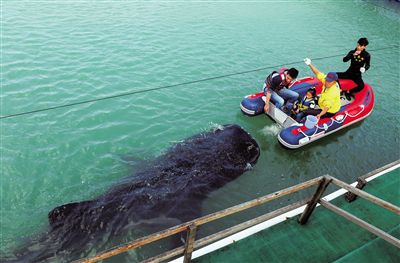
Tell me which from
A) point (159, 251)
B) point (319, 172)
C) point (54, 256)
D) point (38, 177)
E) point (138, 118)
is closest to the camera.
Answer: point (54, 256)

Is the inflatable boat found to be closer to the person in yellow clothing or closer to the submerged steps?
the person in yellow clothing

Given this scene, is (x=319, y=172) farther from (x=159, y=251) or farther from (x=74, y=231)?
(x=74, y=231)

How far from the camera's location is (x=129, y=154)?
848 cm

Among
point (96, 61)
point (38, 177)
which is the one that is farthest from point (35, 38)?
point (38, 177)

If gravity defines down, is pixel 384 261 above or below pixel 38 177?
above

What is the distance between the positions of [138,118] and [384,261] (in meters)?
7.45

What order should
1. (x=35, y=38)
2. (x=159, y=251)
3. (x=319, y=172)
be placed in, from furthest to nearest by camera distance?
(x=35, y=38) → (x=319, y=172) → (x=159, y=251)

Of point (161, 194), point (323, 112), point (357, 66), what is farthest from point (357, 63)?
point (161, 194)

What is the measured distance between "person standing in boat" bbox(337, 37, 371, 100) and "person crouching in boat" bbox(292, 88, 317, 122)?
1.80 metres

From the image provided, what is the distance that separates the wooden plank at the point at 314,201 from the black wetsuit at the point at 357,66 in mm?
6617

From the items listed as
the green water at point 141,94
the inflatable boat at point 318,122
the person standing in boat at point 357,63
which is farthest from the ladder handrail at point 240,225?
the person standing in boat at point 357,63

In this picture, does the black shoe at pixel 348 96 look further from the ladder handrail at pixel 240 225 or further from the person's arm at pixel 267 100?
the ladder handrail at pixel 240 225

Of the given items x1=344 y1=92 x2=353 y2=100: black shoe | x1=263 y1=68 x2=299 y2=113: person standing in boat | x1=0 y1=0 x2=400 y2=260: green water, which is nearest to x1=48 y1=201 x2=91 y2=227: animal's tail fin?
x1=0 y1=0 x2=400 y2=260: green water

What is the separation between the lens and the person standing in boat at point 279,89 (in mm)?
9266
